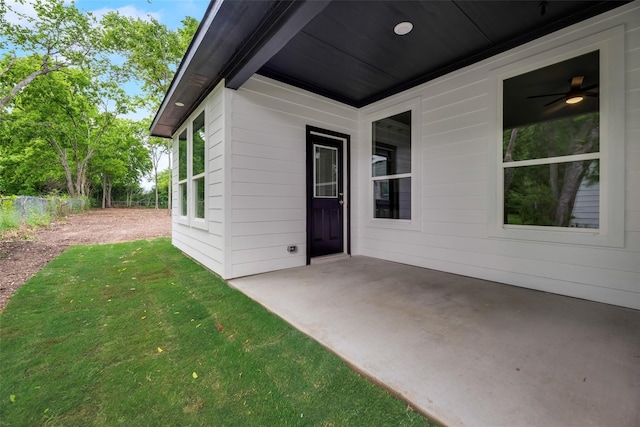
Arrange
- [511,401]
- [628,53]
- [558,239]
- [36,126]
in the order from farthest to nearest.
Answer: [36,126] < [558,239] < [628,53] < [511,401]

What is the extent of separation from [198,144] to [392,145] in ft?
10.2

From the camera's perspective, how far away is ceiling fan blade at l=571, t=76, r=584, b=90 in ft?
8.27

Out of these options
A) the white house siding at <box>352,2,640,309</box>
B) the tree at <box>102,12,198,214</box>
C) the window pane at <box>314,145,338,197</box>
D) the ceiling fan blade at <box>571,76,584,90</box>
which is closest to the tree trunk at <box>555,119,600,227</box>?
the white house siding at <box>352,2,640,309</box>

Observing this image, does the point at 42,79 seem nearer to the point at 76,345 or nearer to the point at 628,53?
the point at 76,345

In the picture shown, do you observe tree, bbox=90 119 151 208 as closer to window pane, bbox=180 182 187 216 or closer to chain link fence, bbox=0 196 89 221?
chain link fence, bbox=0 196 89 221

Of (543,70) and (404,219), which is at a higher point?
(543,70)

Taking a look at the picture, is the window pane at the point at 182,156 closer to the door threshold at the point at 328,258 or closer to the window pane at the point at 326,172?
the window pane at the point at 326,172

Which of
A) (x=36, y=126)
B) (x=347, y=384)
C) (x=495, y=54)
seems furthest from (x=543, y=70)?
(x=36, y=126)

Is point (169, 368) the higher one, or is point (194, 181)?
point (194, 181)

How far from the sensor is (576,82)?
254 centimetres

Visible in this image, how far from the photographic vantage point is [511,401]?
4.01 feet

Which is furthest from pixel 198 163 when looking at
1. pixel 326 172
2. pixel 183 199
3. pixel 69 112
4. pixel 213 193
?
pixel 69 112

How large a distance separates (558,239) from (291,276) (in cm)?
292

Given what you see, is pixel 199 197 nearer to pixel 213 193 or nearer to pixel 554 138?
pixel 213 193
